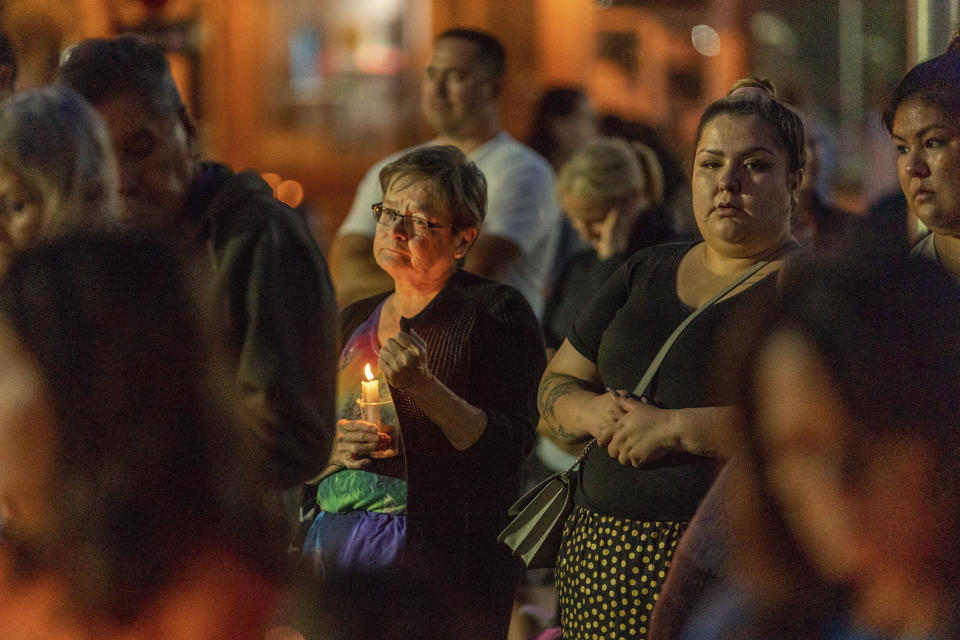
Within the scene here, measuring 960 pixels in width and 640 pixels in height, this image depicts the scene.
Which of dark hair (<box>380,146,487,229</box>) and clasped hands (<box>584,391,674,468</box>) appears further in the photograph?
dark hair (<box>380,146,487,229</box>)

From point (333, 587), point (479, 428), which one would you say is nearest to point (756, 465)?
point (333, 587)

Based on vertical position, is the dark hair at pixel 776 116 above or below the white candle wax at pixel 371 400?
above

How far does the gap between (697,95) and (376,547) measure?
7.57 metres

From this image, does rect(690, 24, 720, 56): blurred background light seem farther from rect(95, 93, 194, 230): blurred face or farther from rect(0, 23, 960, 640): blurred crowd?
rect(95, 93, 194, 230): blurred face

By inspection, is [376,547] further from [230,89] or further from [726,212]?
[230,89]

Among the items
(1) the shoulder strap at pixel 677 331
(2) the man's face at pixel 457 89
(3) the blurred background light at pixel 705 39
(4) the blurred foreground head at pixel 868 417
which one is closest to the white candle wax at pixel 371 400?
(1) the shoulder strap at pixel 677 331

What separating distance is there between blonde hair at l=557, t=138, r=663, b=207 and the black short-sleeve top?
5.05 feet

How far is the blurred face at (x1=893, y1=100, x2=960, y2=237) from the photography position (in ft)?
9.04

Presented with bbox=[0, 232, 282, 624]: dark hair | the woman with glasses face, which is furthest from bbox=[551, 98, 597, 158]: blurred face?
bbox=[0, 232, 282, 624]: dark hair

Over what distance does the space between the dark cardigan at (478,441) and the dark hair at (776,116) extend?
0.80 meters

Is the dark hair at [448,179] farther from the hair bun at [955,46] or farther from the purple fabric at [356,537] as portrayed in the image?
the hair bun at [955,46]

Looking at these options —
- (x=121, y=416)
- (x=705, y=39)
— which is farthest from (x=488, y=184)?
(x=705, y=39)

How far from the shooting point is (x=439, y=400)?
298 centimetres

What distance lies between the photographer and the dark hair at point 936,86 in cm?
275
